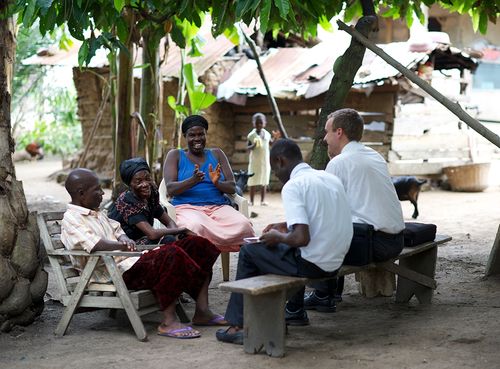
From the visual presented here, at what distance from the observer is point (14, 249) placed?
4.87m

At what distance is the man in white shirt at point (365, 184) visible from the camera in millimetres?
4727

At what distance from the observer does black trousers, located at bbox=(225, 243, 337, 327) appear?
4.27 meters

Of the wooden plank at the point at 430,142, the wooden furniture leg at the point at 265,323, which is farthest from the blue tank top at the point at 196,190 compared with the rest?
the wooden plank at the point at 430,142

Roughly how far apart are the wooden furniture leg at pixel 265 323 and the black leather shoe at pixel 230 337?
187mm

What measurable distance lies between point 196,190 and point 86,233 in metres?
1.69

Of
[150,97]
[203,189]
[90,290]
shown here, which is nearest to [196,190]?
[203,189]

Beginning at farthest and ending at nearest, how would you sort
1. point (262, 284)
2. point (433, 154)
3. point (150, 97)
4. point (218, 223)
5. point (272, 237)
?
1. point (433, 154)
2. point (150, 97)
3. point (218, 223)
4. point (272, 237)
5. point (262, 284)

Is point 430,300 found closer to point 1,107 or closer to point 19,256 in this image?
point 19,256

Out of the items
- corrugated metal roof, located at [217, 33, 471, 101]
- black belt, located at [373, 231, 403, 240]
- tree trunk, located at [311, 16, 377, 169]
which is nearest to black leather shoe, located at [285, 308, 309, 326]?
black belt, located at [373, 231, 403, 240]

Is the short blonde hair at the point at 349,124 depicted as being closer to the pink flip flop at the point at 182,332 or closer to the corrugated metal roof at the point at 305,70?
the pink flip flop at the point at 182,332

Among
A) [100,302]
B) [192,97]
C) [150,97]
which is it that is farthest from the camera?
[192,97]

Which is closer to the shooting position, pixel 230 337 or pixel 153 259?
pixel 230 337

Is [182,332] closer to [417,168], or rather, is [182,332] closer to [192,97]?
[192,97]

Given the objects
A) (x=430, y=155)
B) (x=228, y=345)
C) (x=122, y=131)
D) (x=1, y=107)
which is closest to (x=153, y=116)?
(x=122, y=131)
